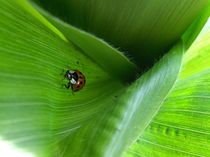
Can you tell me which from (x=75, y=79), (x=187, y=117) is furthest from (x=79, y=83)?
(x=187, y=117)

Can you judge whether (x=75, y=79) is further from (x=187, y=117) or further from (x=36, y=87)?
(x=187, y=117)

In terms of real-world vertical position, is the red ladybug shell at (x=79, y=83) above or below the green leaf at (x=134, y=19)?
below

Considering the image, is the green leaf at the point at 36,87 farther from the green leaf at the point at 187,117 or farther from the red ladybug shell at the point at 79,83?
the green leaf at the point at 187,117

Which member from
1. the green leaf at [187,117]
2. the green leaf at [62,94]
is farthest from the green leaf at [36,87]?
the green leaf at [187,117]

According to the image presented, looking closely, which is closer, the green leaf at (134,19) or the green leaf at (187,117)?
the green leaf at (134,19)

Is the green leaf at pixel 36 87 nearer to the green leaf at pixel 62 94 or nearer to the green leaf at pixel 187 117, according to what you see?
the green leaf at pixel 62 94

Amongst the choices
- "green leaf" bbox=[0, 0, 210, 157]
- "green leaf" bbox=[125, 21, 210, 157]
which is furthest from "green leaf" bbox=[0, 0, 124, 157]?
"green leaf" bbox=[125, 21, 210, 157]

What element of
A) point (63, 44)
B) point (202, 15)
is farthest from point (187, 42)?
point (63, 44)
